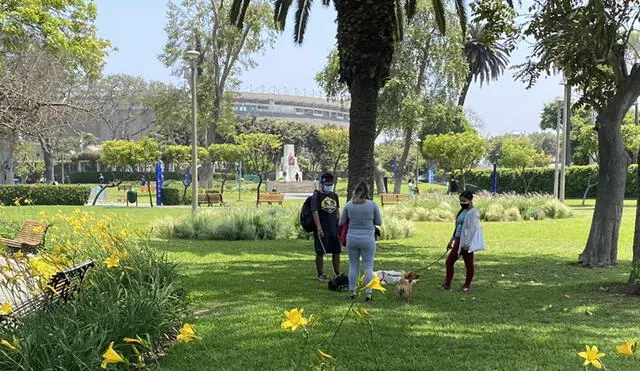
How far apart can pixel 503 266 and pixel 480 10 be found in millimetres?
4999

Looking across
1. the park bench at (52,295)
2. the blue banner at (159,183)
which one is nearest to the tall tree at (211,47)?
the blue banner at (159,183)

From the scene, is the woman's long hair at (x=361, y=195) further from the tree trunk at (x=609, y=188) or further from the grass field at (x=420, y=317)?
the tree trunk at (x=609, y=188)

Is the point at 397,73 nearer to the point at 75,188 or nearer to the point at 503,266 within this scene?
the point at 75,188

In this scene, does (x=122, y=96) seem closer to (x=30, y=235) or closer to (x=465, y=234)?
(x=30, y=235)

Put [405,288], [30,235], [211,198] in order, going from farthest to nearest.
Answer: [211,198] → [30,235] → [405,288]

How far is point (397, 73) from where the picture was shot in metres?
34.5

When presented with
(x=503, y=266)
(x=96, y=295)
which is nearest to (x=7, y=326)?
(x=96, y=295)

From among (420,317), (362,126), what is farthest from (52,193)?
(420,317)

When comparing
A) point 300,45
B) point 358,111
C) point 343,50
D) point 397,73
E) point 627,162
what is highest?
point 397,73

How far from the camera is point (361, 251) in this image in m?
6.82

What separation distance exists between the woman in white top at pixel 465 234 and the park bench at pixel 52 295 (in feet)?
15.4

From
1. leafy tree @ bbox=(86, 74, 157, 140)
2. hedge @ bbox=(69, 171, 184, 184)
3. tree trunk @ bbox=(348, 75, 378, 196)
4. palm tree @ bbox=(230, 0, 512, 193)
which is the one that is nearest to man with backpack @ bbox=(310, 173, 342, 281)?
tree trunk @ bbox=(348, 75, 378, 196)

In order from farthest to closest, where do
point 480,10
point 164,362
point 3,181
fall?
point 3,181 < point 480,10 < point 164,362

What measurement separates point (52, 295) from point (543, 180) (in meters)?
42.5
